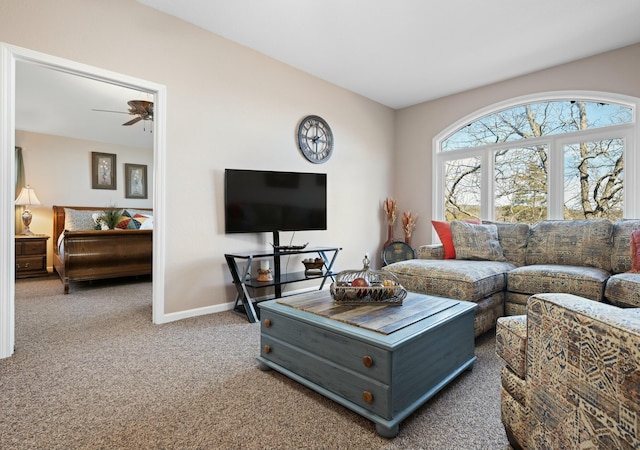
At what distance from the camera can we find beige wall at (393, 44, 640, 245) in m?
3.37

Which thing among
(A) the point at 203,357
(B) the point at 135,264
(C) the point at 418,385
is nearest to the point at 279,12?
(A) the point at 203,357

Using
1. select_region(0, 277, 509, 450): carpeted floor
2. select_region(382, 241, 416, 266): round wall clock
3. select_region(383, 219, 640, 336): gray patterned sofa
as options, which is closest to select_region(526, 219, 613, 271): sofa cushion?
select_region(383, 219, 640, 336): gray patterned sofa

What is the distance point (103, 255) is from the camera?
4488mm

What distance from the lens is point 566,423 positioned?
1.00 metres

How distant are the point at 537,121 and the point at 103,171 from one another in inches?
274

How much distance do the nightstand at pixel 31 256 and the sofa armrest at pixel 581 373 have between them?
6515 millimetres

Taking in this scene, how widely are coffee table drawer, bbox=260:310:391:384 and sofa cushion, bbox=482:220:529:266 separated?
255 centimetres

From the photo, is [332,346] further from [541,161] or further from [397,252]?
[541,161]

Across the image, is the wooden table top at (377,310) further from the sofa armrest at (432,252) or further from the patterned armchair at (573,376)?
the sofa armrest at (432,252)

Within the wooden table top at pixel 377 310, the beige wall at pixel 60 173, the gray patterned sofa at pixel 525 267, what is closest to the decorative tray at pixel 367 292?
the wooden table top at pixel 377 310

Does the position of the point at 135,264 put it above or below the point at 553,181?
below

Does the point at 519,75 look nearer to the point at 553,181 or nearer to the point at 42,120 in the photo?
the point at 553,181

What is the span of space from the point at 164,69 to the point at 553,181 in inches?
160

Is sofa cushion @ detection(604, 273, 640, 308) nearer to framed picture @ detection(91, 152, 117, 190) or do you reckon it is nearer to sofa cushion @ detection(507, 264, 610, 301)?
sofa cushion @ detection(507, 264, 610, 301)
